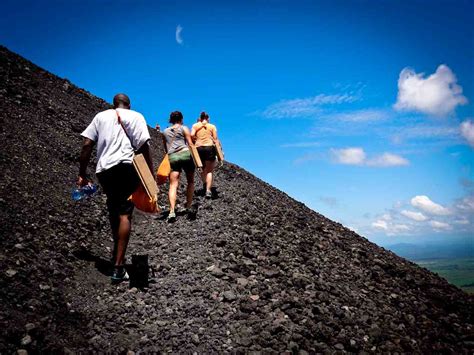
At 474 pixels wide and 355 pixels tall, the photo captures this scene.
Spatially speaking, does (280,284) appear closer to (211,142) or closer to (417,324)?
(417,324)

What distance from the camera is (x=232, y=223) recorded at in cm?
849

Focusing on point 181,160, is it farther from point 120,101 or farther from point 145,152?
point 120,101

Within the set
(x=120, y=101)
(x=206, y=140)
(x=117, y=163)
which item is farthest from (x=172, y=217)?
(x=120, y=101)

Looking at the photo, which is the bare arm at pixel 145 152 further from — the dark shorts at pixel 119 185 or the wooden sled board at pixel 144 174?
the dark shorts at pixel 119 185

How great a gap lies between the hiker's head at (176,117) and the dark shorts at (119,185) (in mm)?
3454

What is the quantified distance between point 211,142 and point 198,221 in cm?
312

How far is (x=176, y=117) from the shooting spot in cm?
873

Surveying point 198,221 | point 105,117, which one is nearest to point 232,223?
point 198,221

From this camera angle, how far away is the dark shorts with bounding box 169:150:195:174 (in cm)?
864

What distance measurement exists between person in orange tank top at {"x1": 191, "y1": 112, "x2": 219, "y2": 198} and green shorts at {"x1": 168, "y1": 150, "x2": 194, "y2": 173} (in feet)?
6.40

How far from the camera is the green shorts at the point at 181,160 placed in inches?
340

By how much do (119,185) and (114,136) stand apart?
805mm

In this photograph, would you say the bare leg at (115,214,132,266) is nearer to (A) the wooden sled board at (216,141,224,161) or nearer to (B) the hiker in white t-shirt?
(B) the hiker in white t-shirt

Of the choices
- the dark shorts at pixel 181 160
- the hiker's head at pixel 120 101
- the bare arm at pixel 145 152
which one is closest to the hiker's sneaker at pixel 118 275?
the bare arm at pixel 145 152
